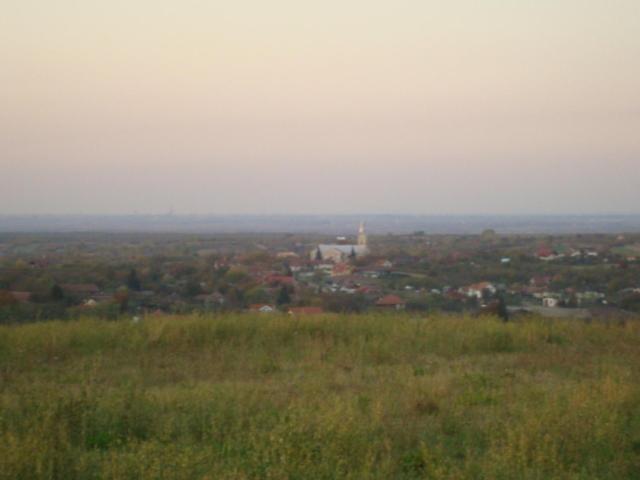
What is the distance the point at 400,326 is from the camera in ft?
33.6

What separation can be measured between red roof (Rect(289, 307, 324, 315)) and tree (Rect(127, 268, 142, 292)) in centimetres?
387

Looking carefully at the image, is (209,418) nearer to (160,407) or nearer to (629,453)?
(160,407)

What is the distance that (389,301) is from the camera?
1377 centimetres

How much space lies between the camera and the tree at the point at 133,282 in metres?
14.2

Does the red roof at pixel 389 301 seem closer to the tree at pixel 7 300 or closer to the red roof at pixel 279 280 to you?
the red roof at pixel 279 280

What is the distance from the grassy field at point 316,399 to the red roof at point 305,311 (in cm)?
95

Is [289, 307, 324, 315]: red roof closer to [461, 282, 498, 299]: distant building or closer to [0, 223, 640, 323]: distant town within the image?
[0, 223, 640, 323]: distant town

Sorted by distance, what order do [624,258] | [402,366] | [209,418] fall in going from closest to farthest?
[209,418] → [402,366] → [624,258]

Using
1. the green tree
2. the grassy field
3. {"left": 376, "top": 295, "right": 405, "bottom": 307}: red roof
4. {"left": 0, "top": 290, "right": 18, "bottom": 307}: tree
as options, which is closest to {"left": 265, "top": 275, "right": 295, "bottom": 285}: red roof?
{"left": 376, "top": 295, "right": 405, "bottom": 307}: red roof

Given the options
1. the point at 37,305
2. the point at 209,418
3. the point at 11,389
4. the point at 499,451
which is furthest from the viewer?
the point at 37,305

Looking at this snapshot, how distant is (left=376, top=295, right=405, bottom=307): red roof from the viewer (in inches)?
532

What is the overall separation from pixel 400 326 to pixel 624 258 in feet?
33.2

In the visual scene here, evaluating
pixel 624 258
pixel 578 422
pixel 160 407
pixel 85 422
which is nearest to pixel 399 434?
pixel 578 422

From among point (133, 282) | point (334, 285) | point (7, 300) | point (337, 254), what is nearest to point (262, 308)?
point (133, 282)
